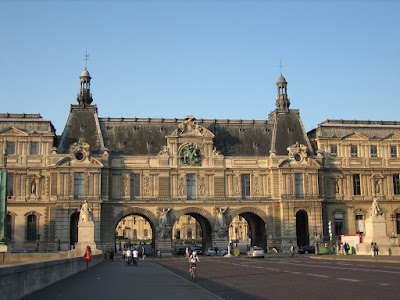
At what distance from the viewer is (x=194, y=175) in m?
73.2

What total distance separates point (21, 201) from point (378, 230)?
43.7m

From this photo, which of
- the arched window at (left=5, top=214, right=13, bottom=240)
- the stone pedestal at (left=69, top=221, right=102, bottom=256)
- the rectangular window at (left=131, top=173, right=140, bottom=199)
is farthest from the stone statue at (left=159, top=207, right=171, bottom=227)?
the arched window at (left=5, top=214, right=13, bottom=240)

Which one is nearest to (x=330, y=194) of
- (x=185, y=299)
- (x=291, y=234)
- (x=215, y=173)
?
(x=291, y=234)

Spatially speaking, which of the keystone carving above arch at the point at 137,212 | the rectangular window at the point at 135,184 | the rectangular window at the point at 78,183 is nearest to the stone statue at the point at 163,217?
the keystone carving above arch at the point at 137,212

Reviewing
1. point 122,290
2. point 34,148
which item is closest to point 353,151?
point 34,148

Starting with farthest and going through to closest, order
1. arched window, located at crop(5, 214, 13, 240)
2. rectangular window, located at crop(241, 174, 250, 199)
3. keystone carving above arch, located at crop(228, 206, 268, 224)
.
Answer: rectangular window, located at crop(241, 174, 250, 199)
keystone carving above arch, located at crop(228, 206, 268, 224)
arched window, located at crop(5, 214, 13, 240)

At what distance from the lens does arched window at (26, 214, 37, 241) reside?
70188 millimetres

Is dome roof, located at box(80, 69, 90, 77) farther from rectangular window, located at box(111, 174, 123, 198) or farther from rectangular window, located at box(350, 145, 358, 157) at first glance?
rectangular window, located at box(350, 145, 358, 157)

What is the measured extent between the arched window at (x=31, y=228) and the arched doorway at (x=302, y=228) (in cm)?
3526

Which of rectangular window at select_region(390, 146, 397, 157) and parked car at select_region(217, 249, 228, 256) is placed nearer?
parked car at select_region(217, 249, 228, 256)

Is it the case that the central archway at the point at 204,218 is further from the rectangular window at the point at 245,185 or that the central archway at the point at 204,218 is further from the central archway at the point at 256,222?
the rectangular window at the point at 245,185

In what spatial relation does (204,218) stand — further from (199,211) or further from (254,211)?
(254,211)

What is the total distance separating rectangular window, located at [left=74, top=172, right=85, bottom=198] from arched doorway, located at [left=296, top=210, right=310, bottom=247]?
97.0ft

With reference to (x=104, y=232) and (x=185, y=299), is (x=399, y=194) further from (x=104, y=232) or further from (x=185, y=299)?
(x=185, y=299)
